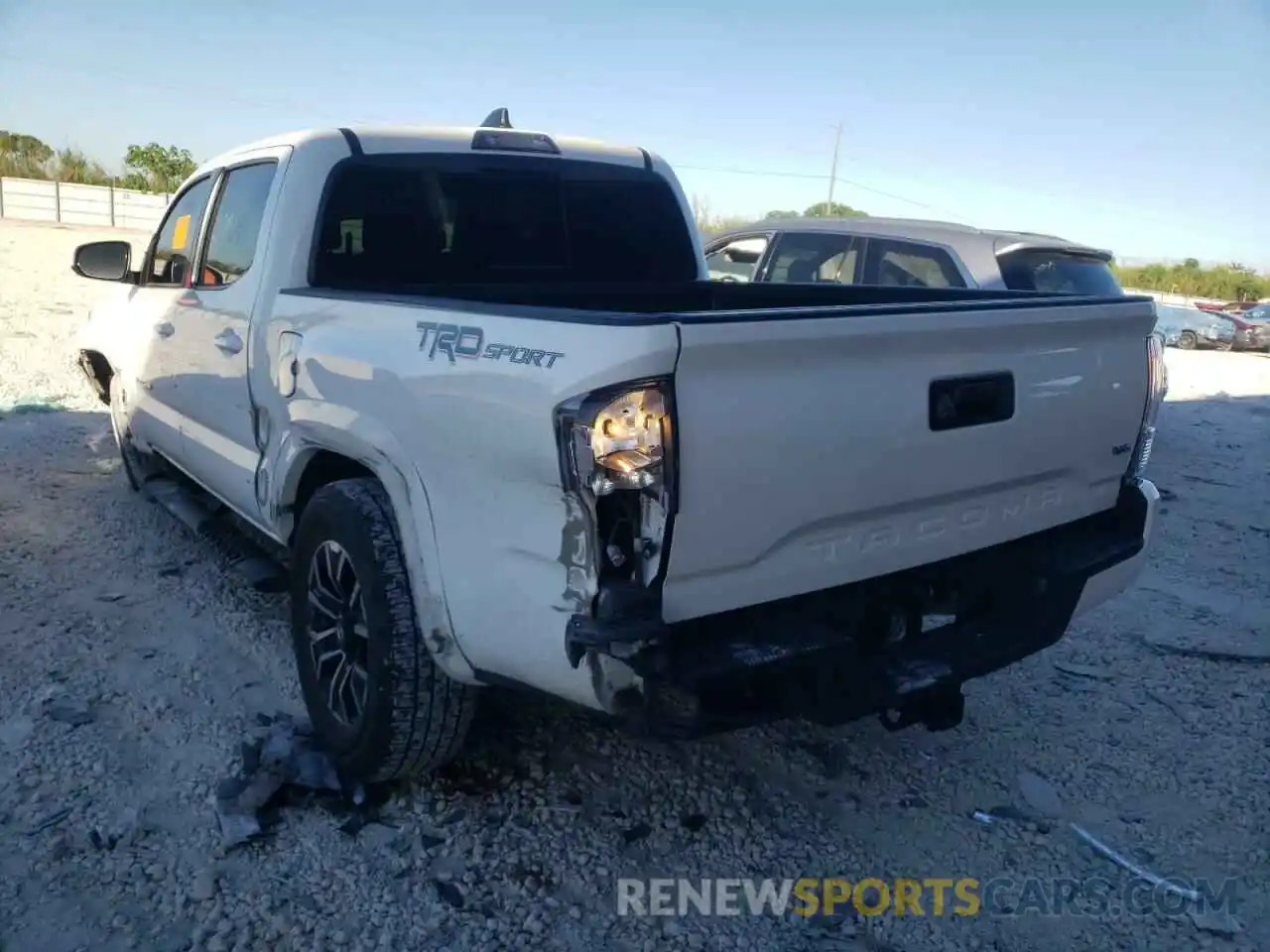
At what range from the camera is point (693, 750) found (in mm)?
3299

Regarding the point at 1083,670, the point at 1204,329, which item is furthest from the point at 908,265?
the point at 1204,329

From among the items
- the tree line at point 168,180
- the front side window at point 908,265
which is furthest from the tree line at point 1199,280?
the front side window at point 908,265

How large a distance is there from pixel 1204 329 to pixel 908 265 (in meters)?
20.3

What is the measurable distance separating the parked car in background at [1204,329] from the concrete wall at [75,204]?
33777 millimetres

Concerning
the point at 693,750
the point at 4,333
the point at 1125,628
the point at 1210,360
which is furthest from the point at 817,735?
the point at 1210,360

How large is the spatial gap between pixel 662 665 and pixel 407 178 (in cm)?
242

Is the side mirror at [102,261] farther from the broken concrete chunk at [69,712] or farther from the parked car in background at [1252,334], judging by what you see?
the parked car in background at [1252,334]

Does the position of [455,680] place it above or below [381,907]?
above

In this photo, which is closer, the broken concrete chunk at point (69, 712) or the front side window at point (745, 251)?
the broken concrete chunk at point (69, 712)

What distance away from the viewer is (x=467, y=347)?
7.64ft

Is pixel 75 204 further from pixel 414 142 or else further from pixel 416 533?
pixel 416 533

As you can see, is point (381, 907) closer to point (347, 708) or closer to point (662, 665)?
point (347, 708)

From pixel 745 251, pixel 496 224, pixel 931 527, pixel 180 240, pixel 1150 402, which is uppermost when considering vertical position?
pixel 745 251

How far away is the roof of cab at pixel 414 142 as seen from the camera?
11.9 feet
